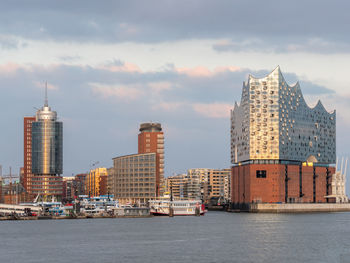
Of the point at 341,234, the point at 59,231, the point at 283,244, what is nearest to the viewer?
the point at 283,244

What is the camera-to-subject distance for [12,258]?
106 meters

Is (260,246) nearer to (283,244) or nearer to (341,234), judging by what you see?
(283,244)

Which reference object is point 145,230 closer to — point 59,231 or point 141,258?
point 59,231

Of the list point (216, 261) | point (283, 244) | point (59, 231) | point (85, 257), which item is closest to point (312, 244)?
point (283, 244)

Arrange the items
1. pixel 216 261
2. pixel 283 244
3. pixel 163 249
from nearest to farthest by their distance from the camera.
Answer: pixel 216 261 < pixel 163 249 < pixel 283 244

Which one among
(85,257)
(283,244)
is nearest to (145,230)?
(283,244)

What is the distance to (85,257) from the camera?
10712 cm

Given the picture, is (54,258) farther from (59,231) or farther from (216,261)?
(59,231)

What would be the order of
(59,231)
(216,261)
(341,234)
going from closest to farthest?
(216,261)
(341,234)
(59,231)

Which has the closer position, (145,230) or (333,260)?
(333,260)

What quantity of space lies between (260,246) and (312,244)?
10.6 m

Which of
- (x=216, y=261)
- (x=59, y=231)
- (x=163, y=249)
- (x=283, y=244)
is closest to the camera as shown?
(x=216, y=261)

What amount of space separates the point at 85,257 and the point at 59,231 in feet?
198

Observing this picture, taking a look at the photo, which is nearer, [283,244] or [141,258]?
[141,258]
